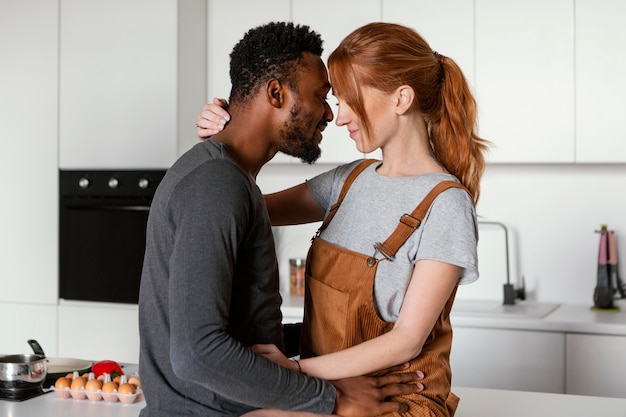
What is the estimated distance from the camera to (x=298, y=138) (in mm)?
1722

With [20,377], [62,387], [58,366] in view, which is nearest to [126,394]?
[62,387]

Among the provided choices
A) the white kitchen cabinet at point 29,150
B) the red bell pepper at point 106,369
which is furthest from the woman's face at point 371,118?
the white kitchen cabinet at point 29,150

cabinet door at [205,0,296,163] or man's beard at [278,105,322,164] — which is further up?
cabinet door at [205,0,296,163]

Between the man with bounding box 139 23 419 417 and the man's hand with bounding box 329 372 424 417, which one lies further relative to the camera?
the man's hand with bounding box 329 372 424 417

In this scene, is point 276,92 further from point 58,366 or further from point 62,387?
point 58,366

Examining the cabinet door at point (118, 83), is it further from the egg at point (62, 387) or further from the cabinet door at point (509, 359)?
the egg at point (62, 387)

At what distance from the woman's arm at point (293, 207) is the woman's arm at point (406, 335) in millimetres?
511

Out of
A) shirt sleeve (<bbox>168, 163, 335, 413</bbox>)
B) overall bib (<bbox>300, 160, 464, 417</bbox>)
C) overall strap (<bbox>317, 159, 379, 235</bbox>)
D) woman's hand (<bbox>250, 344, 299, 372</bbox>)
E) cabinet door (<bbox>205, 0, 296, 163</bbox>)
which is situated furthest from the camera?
cabinet door (<bbox>205, 0, 296, 163</bbox>)

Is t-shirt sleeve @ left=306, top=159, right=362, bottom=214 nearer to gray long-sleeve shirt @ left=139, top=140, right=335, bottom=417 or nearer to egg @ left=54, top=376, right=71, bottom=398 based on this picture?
gray long-sleeve shirt @ left=139, top=140, right=335, bottom=417

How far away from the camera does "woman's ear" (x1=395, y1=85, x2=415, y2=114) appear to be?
1.76 meters

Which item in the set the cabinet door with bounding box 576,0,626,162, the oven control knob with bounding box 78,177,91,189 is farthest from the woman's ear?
the oven control knob with bounding box 78,177,91,189

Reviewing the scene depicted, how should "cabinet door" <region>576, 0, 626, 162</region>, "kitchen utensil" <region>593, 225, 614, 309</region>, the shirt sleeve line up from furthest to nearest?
"kitchen utensil" <region>593, 225, 614, 309</region>, "cabinet door" <region>576, 0, 626, 162</region>, the shirt sleeve

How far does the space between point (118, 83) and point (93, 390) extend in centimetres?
220

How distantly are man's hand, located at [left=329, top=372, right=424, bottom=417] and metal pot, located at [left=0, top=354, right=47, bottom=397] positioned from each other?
0.88 meters
